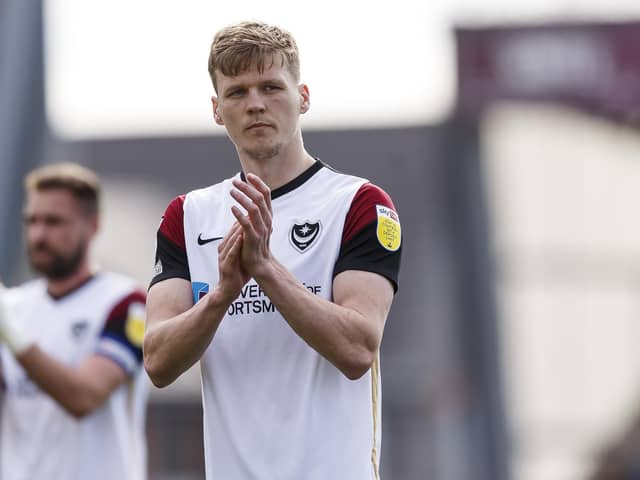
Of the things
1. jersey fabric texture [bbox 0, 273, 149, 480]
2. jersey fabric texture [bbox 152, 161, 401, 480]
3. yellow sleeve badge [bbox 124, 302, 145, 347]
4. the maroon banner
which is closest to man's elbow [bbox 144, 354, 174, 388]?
jersey fabric texture [bbox 152, 161, 401, 480]

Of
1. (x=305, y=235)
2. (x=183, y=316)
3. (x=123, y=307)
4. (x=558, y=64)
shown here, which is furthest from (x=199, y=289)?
(x=558, y=64)

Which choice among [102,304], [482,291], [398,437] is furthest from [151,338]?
[398,437]

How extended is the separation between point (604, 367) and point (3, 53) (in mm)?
26049

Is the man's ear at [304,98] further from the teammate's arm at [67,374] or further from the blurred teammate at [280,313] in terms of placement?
the teammate's arm at [67,374]

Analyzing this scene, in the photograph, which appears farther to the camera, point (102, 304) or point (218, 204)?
point (102, 304)

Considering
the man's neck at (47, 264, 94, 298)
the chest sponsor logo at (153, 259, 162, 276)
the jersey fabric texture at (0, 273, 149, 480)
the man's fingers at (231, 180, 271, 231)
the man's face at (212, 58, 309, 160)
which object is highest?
the man's face at (212, 58, 309, 160)

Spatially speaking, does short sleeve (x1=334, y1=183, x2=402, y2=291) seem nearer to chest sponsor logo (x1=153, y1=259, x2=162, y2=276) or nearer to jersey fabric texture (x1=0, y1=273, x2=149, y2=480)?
chest sponsor logo (x1=153, y1=259, x2=162, y2=276)

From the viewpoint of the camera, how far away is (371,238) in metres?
5.33

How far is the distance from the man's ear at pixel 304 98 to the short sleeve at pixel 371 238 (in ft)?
1.13

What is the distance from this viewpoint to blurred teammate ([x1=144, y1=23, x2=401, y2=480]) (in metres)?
5.23

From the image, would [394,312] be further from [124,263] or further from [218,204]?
[218,204]

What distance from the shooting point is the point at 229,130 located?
5359 millimetres

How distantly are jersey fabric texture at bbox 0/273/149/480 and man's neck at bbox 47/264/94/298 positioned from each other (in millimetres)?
25

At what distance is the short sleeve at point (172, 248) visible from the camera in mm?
5520
